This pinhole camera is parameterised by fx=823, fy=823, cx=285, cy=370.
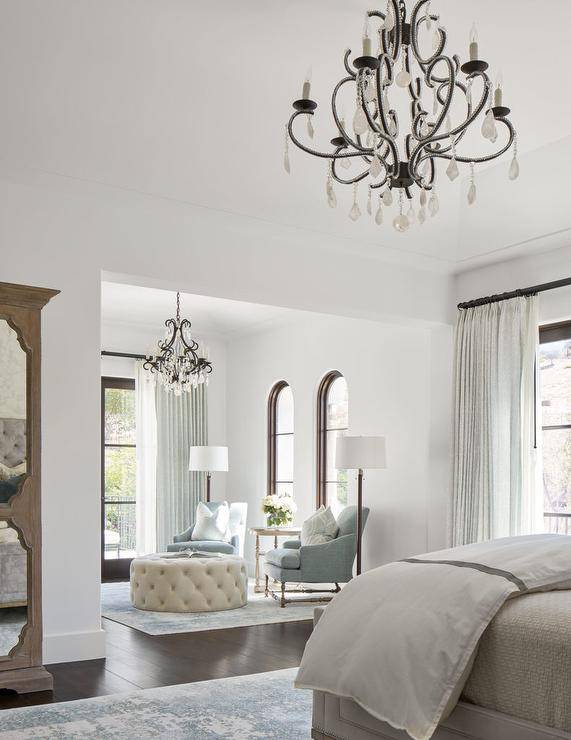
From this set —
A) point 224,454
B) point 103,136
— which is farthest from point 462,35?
point 224,454

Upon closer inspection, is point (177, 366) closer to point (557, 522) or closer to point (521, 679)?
point (557, 522)

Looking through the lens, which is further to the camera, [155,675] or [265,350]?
[265,350]

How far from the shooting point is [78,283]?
5324mm

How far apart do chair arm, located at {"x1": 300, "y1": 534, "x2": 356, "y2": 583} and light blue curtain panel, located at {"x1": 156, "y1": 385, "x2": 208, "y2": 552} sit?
304 centimetres

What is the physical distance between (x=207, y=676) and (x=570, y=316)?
12.2 feet

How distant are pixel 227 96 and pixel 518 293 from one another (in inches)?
118

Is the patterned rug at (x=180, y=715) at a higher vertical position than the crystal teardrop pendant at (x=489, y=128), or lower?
lower

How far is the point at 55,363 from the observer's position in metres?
5.22

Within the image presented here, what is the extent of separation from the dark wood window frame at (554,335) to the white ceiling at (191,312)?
294 centimetres

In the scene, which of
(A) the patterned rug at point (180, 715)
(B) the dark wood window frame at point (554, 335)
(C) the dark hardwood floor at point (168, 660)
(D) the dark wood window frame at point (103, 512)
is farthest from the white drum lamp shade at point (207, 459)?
(A) the patterned rug at point (180, 715)

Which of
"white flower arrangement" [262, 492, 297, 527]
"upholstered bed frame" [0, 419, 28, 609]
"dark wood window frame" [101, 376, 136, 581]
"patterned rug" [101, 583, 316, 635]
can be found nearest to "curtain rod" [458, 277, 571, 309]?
"white flower arrangement" [262, 492, 297, 527]

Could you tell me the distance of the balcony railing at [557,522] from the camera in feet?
20.3

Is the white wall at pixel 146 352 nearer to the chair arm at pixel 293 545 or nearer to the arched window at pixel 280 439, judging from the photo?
the arched window at pixel 280 439

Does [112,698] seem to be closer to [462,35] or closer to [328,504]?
[462,35]
